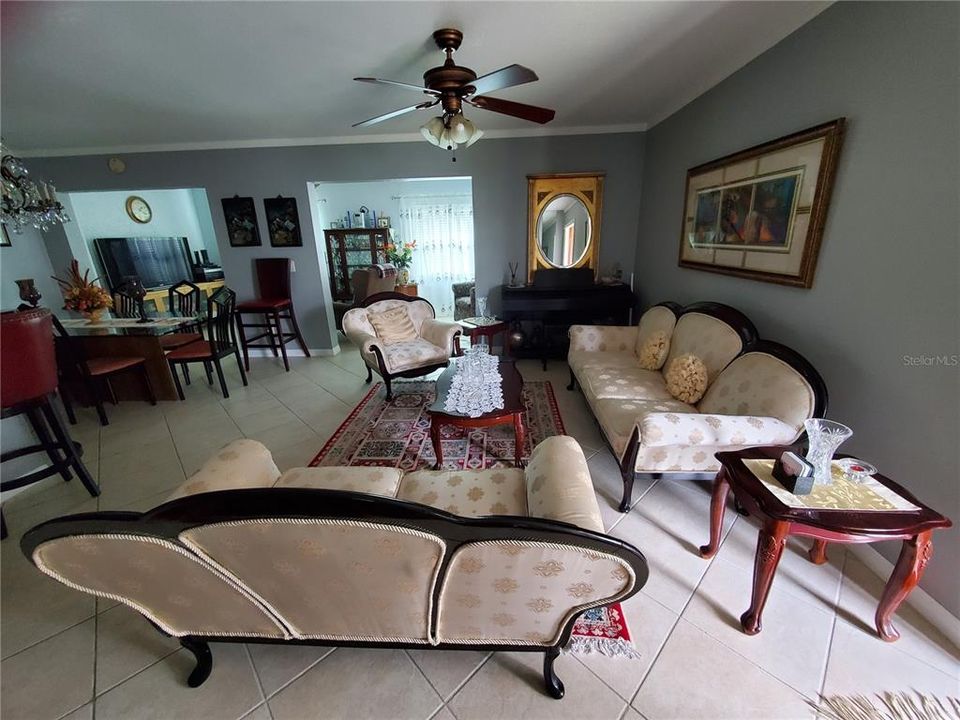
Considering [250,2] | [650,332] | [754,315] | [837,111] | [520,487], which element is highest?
[250,2]

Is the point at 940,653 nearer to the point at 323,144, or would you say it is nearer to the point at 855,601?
the point at 855,601

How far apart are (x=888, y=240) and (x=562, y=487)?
1.65 metres

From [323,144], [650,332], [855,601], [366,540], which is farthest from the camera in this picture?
[323,144]

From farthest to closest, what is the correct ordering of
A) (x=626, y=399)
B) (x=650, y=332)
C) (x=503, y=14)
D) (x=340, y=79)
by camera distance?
(x=650, y=332) → (x=340, y=79) → (x=626, y=399) → (x=503, y=14)

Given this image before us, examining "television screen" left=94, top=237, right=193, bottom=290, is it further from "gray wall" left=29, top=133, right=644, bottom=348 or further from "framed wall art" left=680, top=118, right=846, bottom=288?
"framed wall art" left=680, top=118, right=846, bottom=288

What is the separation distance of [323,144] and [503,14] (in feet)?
9.31

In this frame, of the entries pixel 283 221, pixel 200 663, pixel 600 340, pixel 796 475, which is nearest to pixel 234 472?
pixel 200 663

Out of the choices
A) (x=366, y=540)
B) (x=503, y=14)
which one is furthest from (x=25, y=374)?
(x=503, y=14)

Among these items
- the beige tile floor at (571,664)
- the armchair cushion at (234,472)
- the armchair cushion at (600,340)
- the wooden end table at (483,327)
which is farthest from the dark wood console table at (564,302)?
the armchair cushion at (234,472)

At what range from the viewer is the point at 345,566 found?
2.66 feet

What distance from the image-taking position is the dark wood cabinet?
6199 mm

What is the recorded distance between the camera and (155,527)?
75 cm

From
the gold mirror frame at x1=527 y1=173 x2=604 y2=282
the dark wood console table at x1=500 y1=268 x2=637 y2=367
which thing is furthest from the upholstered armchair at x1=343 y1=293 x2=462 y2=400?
the gold mirror frame at x1=527 y1=173 x2=604 y2=282

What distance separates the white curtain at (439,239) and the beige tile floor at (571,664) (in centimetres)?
587
